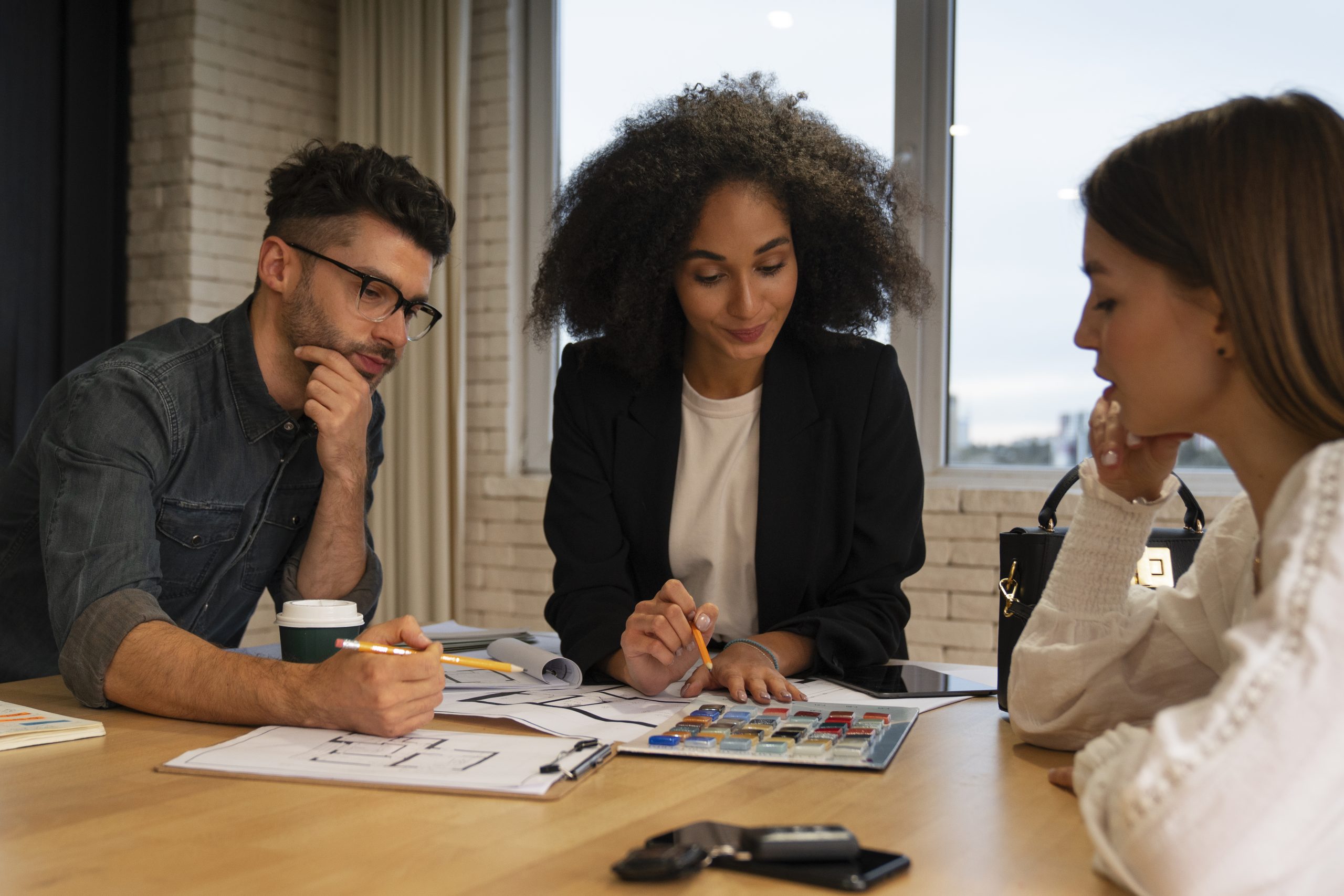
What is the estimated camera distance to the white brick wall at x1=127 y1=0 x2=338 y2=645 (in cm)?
438

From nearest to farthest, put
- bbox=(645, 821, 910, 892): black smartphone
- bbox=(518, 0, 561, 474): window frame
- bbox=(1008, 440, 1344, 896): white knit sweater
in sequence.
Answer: bbox=(1008, 440, 1344, 896): white knit sweater → bbox=(645, 821, 910, 892): black smartphone → bbox=(518, 0, 561, 474): window frame

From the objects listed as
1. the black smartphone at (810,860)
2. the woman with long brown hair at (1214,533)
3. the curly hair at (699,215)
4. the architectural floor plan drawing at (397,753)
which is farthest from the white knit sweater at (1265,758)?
the curly hair at (699,215)

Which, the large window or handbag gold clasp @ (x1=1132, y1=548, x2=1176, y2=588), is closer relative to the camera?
handbag gold clasp @ (x1=1132, y1=548, x2=1176, y2=588)

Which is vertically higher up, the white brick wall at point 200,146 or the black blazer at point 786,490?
the white brick wall at point 200,146

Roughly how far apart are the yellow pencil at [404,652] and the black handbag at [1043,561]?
23.8 inches

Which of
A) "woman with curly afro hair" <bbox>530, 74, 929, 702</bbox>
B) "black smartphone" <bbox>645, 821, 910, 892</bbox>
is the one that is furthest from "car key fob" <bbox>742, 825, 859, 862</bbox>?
"woman with curly afro hair" <bbox>530, 74, 929, 702</bbox>

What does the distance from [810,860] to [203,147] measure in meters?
4.22

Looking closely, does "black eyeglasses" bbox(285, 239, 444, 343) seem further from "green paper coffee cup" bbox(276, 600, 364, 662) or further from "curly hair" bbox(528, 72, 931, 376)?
"green paper coffee cup" bbox(276, 600, 364, 662)

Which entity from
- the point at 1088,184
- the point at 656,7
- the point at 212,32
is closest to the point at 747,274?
the point at 1088,184

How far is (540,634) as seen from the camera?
2166mm

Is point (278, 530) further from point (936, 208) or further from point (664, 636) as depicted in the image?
point (936, 208)

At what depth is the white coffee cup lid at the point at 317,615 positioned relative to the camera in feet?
4.91

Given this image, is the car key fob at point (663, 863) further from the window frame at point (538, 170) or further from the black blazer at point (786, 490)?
the window frame at point (538, 170)

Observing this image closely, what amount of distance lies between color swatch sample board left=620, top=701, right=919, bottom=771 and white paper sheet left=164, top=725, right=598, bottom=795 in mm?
114
